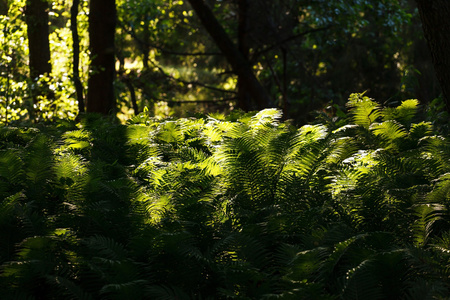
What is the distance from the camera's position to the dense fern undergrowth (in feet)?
6.47

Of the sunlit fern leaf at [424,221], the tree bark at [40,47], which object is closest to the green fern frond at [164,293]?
the sunlit fern leaf at [424,221]

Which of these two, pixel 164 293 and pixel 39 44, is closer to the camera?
pixel 164 293

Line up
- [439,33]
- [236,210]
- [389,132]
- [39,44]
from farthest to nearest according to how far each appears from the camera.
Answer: [39,44] < [439,33] < [389,132] < [236,210]

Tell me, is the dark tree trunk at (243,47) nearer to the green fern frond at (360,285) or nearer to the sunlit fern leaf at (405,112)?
the sunlit fern leaf at (405,112)

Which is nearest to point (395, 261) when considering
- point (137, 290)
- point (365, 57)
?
point (137, 290)

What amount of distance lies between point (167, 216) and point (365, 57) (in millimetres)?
19910

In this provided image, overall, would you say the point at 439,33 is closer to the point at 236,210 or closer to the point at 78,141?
the point at 236,210

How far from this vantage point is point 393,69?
70.2ft

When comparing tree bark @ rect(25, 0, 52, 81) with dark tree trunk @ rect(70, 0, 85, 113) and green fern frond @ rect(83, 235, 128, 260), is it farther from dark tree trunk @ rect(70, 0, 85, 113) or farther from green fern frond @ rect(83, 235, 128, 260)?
green fern frond @ rect(83, 235, 128, 260)

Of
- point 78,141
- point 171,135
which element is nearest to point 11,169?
point 78,141

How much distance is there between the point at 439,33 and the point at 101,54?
6.37 meters

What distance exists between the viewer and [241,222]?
2553mm

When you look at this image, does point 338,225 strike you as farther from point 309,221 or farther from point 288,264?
point 288,264

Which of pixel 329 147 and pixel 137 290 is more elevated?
pixel 329 147
